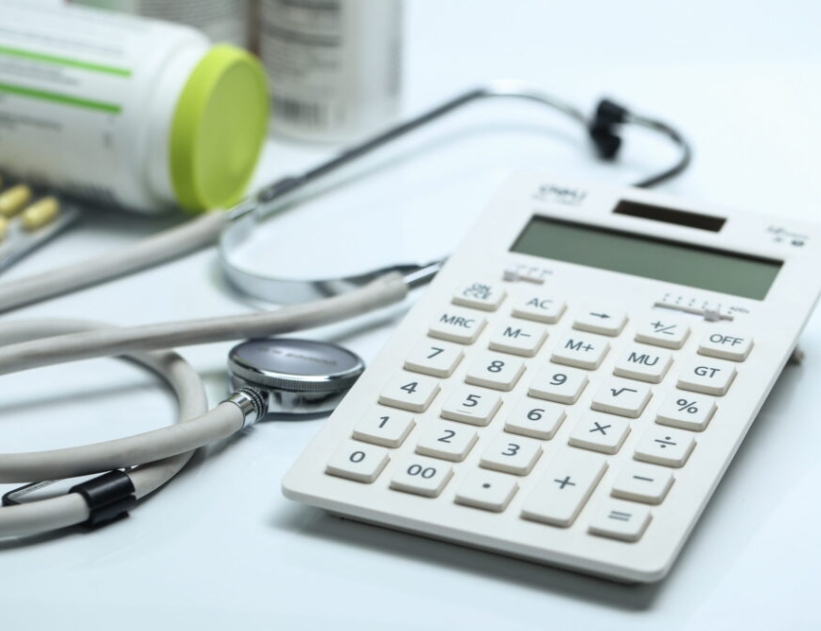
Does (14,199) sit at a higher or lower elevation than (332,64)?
lower

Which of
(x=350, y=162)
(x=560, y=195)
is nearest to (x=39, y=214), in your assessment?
(x=350, y=162)

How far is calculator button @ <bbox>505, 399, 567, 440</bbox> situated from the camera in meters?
0.47

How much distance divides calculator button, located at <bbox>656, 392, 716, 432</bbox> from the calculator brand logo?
0.43 feet

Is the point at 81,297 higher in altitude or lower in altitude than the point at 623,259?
lower

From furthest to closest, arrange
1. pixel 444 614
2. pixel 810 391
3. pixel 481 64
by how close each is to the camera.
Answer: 1. pixel 481 64
2. pixel 810 391
3. pixel 444 614

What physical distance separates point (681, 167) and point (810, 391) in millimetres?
224

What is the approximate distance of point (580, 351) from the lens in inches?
19.9

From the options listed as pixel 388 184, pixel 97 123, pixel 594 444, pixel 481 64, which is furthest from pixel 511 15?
pixel 594 444

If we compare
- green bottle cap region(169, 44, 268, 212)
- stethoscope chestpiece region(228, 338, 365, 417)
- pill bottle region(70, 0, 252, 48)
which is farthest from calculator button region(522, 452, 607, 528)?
pill bottle region(70, 0, 252, 48)

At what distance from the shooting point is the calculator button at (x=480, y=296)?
54cm

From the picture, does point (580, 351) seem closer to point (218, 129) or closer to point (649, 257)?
point (649, 257)

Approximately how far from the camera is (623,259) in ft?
1.84

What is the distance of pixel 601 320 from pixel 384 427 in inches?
4.0

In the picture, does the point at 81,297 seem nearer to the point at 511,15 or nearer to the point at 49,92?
the point at 49,92
